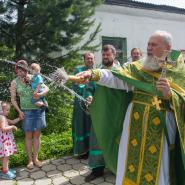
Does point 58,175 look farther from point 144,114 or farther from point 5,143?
point 144,114

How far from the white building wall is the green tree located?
231 cm

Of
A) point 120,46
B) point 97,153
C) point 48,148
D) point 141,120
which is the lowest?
point 48,148

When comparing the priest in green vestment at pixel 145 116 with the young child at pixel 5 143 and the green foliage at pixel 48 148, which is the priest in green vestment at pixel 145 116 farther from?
the green foliage at pixel 48 148

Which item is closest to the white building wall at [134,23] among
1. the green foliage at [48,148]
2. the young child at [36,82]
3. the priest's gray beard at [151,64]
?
the green foliage at [48,148]

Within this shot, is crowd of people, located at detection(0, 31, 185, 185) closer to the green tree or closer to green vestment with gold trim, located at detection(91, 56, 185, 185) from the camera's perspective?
green vestment with gold trim, located at detection(91, 56, 185, 185)

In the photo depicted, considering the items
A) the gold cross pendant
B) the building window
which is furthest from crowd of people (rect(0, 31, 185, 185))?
the building window

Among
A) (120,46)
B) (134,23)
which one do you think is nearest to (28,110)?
(120,46)

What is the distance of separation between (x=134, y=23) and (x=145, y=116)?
9.05 m

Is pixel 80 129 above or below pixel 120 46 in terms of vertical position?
below

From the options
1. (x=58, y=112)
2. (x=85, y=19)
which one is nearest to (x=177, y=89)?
(x=58, y=112)

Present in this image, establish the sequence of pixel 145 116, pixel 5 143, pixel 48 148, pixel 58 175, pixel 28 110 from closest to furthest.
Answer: pixel 145 116 < pixel 5 143 < pixel 58 175 < pixel 28 110 < pixel 48 148

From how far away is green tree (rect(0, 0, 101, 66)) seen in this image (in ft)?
28.0

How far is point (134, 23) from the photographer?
12.3 m

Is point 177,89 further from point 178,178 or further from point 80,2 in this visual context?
point 80,2
